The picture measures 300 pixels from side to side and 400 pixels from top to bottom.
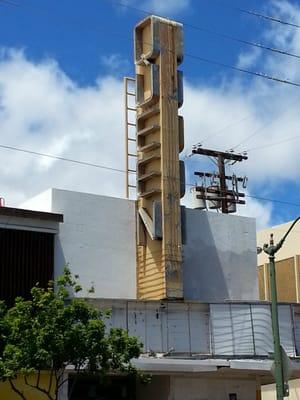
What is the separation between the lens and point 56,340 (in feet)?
65.1

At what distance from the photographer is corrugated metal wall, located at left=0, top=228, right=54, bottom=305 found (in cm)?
2570

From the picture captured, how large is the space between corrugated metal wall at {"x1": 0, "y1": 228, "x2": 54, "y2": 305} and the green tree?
4.49 meters

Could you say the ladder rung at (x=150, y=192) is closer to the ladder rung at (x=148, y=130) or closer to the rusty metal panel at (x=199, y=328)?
the ladder rung at (x=148, y=130)

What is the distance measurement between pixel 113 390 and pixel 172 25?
45.3 feet

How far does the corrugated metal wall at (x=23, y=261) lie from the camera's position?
2570cm

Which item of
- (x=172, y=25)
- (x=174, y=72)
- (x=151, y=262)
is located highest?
(x=172, y=25)

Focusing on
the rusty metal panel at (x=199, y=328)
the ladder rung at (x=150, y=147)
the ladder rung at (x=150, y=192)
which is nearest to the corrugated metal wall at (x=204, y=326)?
the rusty metal panel at (x=199, y=328)

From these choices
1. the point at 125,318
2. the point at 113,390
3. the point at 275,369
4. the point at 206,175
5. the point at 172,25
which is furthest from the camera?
the point at 206,175

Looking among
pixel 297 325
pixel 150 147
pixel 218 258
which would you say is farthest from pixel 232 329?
pixel 150 147

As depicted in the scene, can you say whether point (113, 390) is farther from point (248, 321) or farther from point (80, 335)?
point (80, 335)

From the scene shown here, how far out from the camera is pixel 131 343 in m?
21.0

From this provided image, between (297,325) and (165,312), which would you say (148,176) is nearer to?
(165,312)

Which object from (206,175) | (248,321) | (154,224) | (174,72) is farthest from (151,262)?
(206,175)

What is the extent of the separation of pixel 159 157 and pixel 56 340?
11.0 metres
